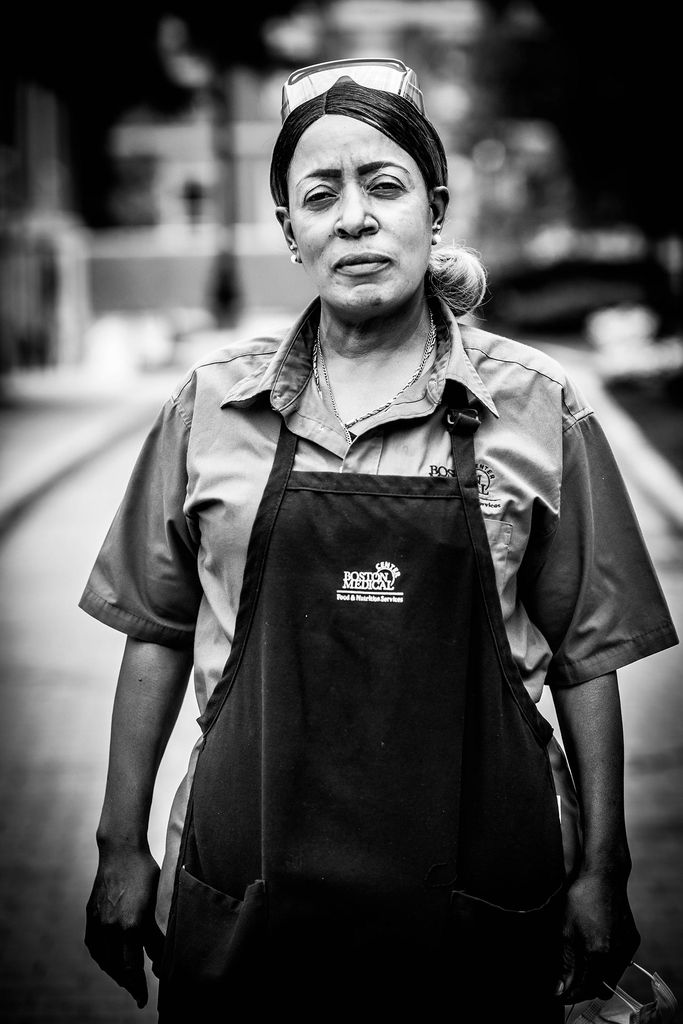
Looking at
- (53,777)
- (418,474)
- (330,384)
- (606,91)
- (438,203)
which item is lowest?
(53,777)

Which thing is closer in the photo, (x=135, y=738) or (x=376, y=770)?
(x=376, y=770)

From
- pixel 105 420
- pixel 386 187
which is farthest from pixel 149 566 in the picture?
pixel 105 420

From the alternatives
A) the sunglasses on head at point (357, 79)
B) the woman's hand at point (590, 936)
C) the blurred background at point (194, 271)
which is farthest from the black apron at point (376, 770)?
the blurred background at point (194, 271)

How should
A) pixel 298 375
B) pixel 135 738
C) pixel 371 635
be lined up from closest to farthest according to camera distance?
pixel 371 635
pixel 298 375
pixel 135 738

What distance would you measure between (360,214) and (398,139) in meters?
0.15

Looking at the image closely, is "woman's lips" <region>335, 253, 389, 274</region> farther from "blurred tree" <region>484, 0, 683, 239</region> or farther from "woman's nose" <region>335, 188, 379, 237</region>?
"blurred tree" <region>484, 0, 683, 239</region>

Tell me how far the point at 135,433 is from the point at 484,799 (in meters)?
15.6

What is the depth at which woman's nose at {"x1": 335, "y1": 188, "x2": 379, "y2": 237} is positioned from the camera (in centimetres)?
221

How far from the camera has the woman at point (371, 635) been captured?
6.86ft

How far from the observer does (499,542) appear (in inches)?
85.1

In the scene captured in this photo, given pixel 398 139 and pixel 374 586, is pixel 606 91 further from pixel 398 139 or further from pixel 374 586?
pixel 374 586

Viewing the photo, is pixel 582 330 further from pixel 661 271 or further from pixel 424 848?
pixel 424 848

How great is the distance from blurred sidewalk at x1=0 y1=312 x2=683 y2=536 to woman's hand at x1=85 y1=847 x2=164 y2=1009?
272 inches

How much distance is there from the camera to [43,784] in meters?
5.59
